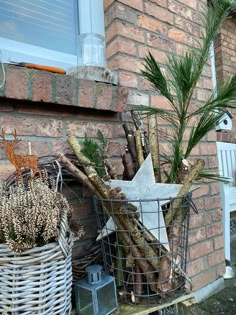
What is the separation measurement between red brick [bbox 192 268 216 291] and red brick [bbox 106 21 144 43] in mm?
1048

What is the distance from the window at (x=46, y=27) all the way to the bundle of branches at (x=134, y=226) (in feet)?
1.54

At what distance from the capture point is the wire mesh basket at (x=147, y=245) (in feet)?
2.37

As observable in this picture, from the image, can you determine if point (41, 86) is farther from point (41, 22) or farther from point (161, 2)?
point (161, 2)

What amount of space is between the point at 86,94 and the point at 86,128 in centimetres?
12

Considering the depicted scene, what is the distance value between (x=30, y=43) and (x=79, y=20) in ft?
0.86

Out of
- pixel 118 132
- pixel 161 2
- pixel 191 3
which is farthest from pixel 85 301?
pixel 191 3

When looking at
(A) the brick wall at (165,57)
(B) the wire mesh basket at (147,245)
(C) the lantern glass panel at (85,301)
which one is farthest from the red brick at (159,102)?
(C) the lantern glass panel at (85,301)

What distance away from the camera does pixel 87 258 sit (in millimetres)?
868

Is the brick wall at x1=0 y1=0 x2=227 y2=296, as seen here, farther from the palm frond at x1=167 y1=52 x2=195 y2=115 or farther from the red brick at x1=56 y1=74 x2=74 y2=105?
the palm frond at x1=167 y1=52 x2=195 y2=115

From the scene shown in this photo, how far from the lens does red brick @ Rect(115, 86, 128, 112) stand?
103cm

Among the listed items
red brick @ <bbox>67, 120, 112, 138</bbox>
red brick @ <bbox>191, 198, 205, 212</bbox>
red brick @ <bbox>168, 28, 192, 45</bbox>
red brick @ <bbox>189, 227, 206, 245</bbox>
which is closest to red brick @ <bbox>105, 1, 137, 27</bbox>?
red brick @ <bbox>168, 28, 192, 45</bbox>

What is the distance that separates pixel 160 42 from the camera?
4.03ft

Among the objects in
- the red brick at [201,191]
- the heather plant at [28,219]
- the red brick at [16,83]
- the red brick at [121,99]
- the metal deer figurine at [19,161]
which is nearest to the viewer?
the heather plant at [28,219]

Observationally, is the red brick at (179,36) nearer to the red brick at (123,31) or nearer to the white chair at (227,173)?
the red brick at (123,31)
